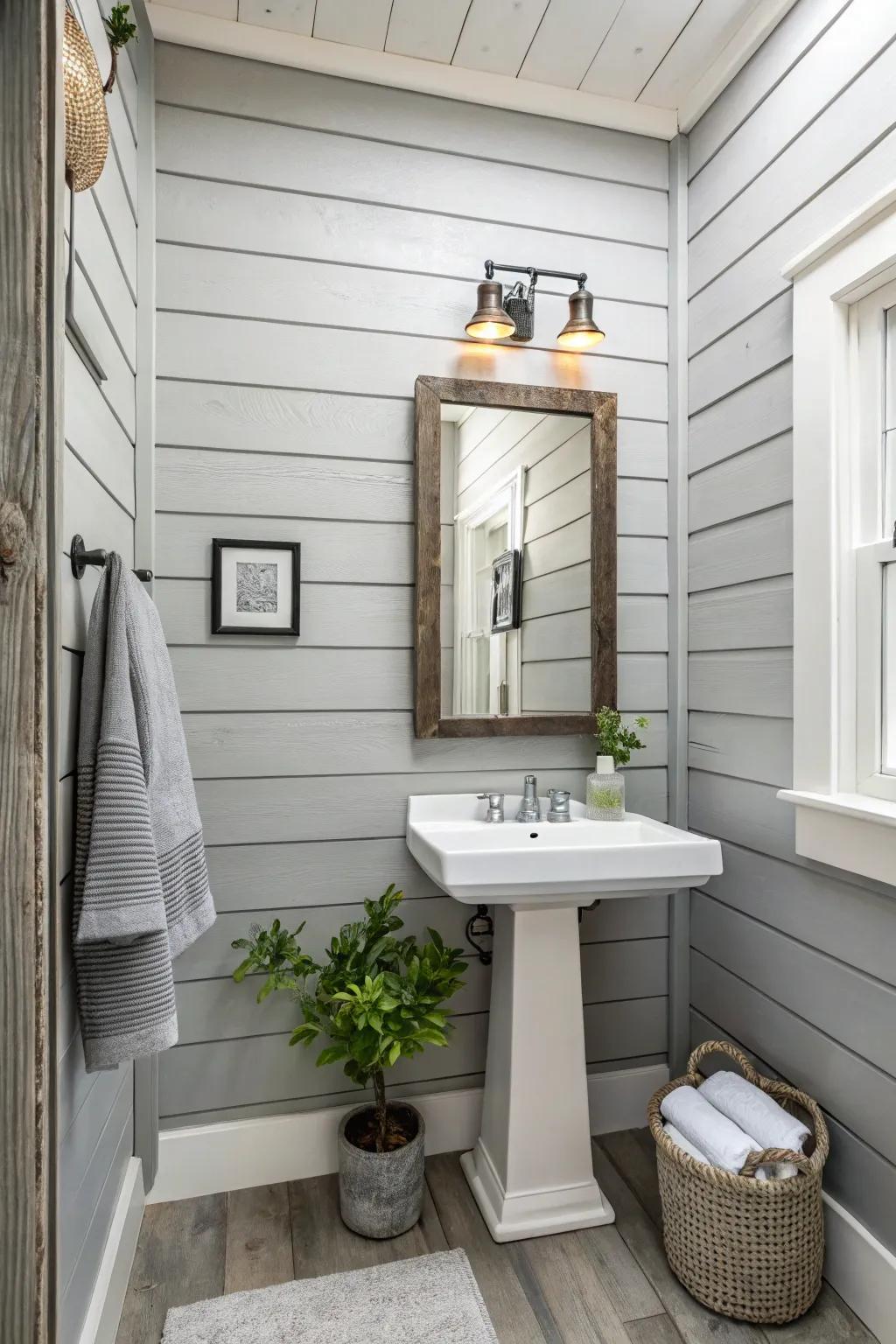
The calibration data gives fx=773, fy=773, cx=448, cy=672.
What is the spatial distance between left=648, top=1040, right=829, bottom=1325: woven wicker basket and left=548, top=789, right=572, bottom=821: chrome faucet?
706mm

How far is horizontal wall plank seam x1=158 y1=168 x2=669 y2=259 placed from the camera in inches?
69.1

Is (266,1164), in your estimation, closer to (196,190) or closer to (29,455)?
(29,455)

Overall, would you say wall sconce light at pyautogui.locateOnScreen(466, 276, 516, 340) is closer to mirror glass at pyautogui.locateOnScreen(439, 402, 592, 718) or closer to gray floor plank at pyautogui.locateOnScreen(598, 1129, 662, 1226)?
mirror glass at pyautogui.locateOnScreen(439, 402, 592, 718)

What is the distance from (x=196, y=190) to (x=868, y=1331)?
2.64 m

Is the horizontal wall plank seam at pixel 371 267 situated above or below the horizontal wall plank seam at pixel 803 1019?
above

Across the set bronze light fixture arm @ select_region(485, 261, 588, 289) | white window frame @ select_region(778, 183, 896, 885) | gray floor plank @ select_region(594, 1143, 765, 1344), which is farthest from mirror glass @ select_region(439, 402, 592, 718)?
gray floor plank @ select_region(594, 1143, 765, 1344)

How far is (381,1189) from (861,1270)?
3.01ft

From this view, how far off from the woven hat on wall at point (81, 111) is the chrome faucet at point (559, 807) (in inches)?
58.5

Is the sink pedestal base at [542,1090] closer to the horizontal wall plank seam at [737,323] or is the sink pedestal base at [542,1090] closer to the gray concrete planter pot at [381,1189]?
the gray concrete planter pot at [381,1189]

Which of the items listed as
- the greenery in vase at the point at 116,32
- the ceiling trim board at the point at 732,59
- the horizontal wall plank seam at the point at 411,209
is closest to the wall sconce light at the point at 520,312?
the horizontal wall plank seam at the point at 411,209

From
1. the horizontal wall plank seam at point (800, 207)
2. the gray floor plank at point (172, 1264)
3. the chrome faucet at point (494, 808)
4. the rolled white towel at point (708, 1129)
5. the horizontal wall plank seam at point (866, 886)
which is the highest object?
the horizontal wall plank seam at point (800, 207)

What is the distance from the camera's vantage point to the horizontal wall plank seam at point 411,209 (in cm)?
175

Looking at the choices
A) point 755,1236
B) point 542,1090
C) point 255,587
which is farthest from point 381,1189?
point 255,587

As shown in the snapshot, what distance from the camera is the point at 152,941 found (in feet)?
3.86
